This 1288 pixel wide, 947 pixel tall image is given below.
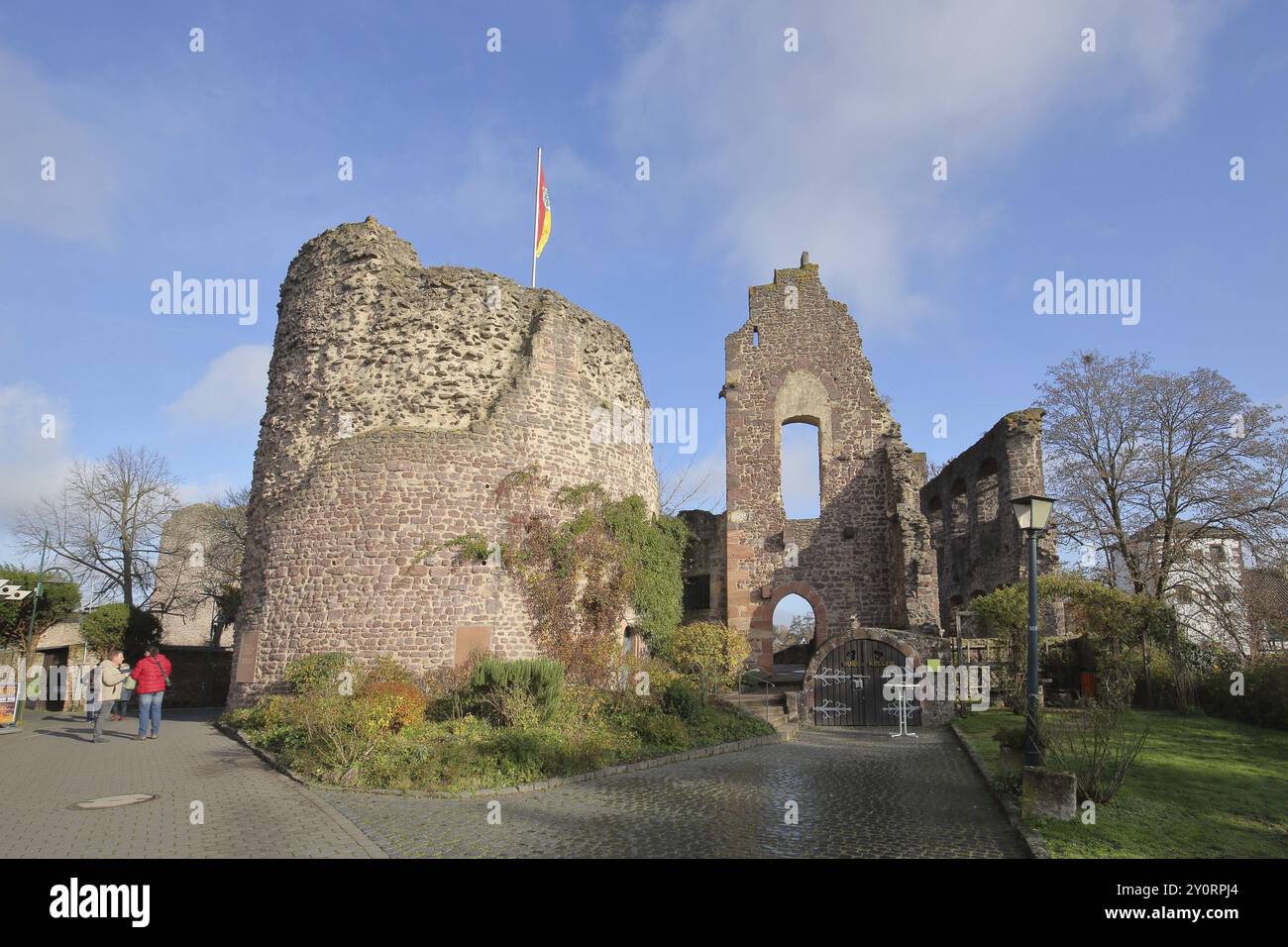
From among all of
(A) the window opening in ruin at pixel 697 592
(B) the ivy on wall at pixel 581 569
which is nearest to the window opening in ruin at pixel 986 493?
(A) the window opening in ruin at pixel 697 592

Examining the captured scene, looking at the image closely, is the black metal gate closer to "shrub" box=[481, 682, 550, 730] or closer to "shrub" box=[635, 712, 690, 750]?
"shrub" box=[635, 712, 690, 750]

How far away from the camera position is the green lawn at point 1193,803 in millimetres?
7129

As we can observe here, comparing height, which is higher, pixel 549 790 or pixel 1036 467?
pixel 1036 467

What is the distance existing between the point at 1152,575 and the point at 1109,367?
22.4 feet

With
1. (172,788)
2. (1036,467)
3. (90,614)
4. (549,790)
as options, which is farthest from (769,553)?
(90,614)

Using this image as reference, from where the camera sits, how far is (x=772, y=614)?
21891 mm

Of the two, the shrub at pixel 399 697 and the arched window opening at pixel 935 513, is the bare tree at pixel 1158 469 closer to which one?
the arched window opening at pixel 935 513

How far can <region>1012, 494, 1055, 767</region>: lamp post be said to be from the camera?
8.89 m

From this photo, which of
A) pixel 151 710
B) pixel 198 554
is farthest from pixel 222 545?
pixel 151 710

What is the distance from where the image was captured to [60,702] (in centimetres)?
2314

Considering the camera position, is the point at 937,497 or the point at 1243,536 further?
the point at 937,497
